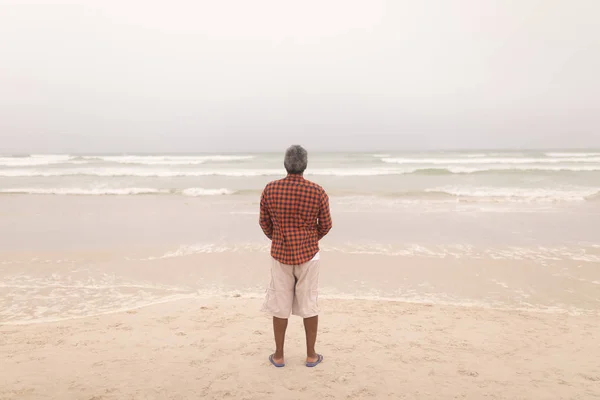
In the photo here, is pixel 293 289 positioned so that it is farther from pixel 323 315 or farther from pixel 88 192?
pixel 88 192

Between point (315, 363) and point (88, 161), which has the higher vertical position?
point (315, 363)

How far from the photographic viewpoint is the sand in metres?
2.84

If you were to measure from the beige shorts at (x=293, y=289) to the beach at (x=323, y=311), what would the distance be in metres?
0.56

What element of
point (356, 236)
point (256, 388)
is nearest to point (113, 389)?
point (256, 388)

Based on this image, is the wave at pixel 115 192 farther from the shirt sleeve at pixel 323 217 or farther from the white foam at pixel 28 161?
the white foam at pixel 28 161

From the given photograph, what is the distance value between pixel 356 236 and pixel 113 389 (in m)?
6.44

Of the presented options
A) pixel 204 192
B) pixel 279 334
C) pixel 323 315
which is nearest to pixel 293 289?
pixel 279 334

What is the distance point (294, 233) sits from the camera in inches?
114

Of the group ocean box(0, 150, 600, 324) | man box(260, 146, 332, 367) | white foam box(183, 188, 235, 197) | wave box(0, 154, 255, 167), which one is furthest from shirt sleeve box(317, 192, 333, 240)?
wave box(0, 154, 255, 167)

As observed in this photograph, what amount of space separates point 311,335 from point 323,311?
4.26 ft

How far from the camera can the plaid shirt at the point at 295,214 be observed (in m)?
2.88

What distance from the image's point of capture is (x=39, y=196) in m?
16.0

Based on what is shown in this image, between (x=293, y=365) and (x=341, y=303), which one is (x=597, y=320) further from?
(x=293, y=365)

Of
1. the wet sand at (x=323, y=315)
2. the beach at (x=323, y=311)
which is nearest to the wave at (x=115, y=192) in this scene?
the beach at (x=323, y=311)
